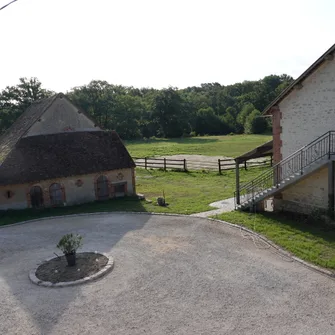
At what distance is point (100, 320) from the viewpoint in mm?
9828

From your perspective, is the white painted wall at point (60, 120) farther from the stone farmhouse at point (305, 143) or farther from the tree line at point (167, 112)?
the tree line at point (167, 112)

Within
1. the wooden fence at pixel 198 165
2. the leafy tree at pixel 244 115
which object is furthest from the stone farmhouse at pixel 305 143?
the leafy tree at pixel 244 115

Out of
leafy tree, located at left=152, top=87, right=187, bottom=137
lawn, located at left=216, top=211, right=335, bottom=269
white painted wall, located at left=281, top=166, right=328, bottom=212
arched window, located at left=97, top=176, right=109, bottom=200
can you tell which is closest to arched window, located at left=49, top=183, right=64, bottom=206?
arched window, located at left=97, top=176, right=109, bottom=200

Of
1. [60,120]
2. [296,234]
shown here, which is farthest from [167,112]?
[296,234]

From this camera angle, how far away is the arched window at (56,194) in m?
23.2

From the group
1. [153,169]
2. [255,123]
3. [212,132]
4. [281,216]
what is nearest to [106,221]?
[281,216]

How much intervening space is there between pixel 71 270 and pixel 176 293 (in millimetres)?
4061

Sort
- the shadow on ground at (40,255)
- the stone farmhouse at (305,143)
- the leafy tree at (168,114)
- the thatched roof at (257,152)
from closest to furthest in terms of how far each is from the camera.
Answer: the shadow on ground at (40,255) → the stone farmhouse at (305,143) → the thatched roof at (257,152) → the leafy tree at (168,114)

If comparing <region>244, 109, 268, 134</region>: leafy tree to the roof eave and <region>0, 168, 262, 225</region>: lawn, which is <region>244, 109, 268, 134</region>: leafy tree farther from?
the roof eave

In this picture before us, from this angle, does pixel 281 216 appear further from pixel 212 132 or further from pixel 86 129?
pixel 212 132

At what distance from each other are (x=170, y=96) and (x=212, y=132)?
14283 millimetres

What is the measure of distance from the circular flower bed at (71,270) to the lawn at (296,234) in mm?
6861

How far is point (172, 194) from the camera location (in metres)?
25.8

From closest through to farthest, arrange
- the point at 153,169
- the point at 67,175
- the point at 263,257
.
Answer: the point at 263,257, the point at 67,175, the point at 153,169
